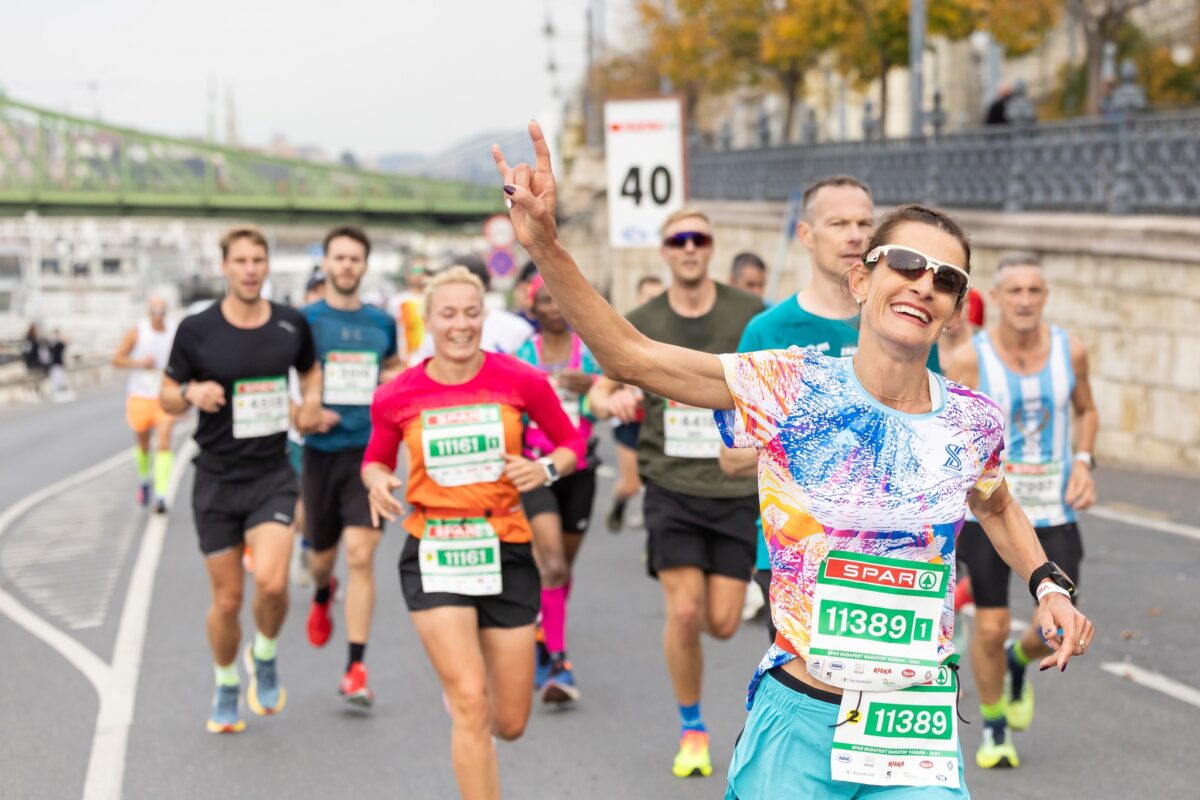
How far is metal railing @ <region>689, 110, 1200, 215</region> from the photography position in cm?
1486

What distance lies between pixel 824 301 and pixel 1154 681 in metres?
3.04

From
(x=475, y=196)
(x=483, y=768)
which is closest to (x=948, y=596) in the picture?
(x=483, y=768)

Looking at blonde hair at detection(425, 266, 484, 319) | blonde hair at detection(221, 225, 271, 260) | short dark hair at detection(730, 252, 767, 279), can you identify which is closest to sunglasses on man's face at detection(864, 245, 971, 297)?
blonde hair at detection(425, 266, 484, 319)

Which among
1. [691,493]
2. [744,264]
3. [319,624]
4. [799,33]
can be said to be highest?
[799,33]

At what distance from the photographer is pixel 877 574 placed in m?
3.53

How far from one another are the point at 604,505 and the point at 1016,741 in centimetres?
787

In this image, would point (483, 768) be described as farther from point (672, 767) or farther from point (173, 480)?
point (173, 480)

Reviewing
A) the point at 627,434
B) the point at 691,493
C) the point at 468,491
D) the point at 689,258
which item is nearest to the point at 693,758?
the point at 691,493

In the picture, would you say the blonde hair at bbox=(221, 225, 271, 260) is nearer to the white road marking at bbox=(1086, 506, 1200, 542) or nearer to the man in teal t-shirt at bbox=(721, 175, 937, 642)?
the man in teal t-shirt at bbox=(721, 175, 937, 642)

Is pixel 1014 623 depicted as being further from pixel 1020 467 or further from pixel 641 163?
pixel 641 163

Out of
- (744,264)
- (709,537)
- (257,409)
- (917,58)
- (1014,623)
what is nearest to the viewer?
(709,537)

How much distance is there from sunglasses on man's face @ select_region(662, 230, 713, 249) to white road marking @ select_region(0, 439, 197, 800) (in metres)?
2.97

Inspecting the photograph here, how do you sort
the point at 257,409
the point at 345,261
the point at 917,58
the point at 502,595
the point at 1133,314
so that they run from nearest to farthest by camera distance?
the point at 502,595, the point at 257,409, the point at 345,261, the point at 1133,314, the point at 917,58

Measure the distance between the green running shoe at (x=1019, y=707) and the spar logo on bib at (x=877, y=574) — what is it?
3.21 m
